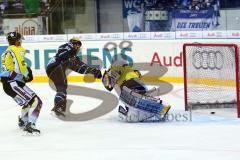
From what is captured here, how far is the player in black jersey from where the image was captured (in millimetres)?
8375

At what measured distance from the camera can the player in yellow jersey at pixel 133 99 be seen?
25.4 feet

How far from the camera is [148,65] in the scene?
486 inches

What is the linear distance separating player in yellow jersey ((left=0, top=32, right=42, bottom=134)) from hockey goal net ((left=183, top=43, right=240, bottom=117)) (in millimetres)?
2558

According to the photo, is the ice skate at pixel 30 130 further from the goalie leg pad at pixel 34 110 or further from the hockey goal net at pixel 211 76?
the hockey goal net at pixel 211 76

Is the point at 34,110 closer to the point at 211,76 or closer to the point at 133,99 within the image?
the point at 133,99

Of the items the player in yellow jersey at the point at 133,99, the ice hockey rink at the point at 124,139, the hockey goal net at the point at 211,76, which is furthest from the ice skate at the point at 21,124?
the hockey goal net at the point at 211,76

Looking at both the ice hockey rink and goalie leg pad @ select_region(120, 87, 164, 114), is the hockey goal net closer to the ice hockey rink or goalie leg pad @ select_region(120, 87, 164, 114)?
the ice hockey rink

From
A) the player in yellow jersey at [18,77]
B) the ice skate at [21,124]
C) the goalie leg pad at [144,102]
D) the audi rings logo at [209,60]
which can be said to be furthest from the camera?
the audi rings logo at [209,60]

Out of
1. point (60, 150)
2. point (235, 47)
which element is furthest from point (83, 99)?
point (60, 150)

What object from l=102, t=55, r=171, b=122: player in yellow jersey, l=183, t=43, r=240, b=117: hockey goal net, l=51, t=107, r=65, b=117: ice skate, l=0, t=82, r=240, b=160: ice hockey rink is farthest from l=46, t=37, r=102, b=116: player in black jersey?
l=183, t=43, r=240, b=117: hockey goal net

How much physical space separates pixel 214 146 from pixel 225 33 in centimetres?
601

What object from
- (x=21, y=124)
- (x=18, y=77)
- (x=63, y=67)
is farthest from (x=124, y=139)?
(x=63, y=67)

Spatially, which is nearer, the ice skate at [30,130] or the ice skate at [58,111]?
the ice skate at [30,130]

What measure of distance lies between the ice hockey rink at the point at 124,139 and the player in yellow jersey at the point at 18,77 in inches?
11.1
